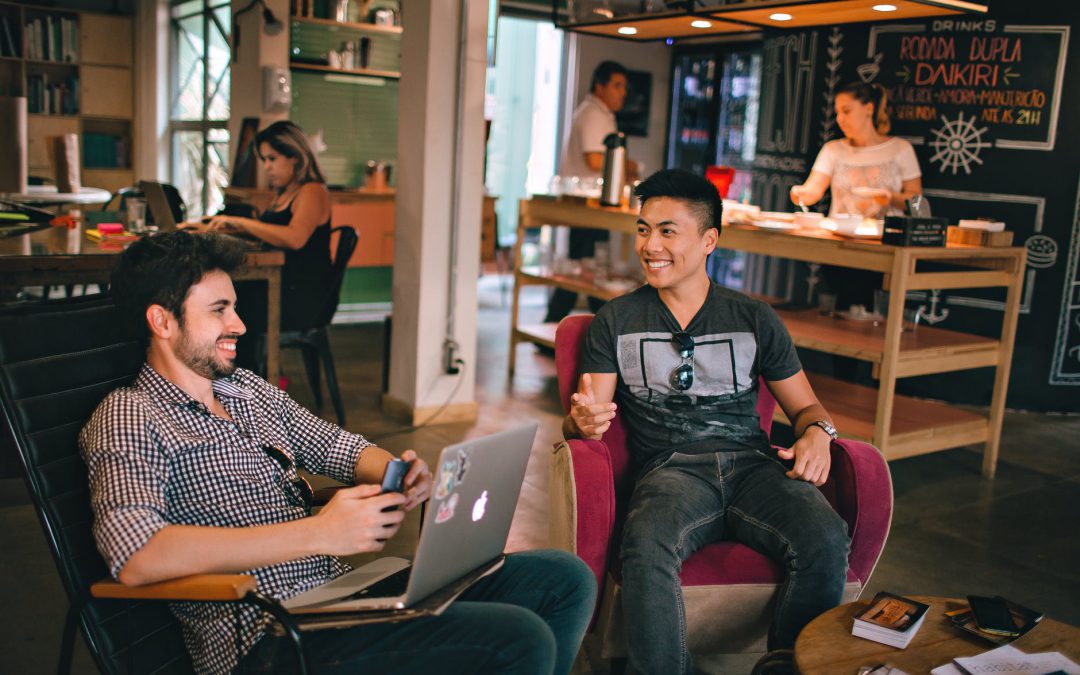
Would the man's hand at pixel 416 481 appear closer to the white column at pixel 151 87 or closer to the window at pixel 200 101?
the window at pixel 200 101

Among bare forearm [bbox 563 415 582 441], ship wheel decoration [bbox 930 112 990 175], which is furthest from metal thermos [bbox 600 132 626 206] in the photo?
bare forearm [bbox 563 415 582 441]

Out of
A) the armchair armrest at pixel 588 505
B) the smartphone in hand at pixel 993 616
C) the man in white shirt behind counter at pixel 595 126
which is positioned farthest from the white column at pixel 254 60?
the smartphone in hand at pixel 993 616

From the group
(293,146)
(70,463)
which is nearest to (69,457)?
(70,463)

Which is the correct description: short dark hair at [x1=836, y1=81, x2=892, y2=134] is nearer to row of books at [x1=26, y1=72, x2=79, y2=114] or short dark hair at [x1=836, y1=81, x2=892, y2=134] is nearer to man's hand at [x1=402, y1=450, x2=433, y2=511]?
man's hand at [x1=402, y1=450, x2=433, y2=511]

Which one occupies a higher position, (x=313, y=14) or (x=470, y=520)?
(x=313, y=14)

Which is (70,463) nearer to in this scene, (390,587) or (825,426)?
(390,587)

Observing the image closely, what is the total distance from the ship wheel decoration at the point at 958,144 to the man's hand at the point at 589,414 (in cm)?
408

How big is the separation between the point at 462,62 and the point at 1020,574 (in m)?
2.99

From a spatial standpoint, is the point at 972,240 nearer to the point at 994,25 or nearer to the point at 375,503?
the point at 994,25

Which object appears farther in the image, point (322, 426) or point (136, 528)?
point (322, 426)

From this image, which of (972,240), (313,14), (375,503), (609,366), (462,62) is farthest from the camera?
(313,14)

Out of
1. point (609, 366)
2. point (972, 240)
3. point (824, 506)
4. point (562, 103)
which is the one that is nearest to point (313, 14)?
point (562, 103)

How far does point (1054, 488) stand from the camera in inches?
168

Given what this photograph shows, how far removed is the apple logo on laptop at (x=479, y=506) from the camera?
1718 mm
